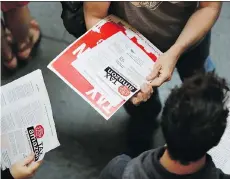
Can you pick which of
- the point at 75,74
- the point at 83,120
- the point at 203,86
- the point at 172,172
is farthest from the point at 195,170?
the point at 83,120

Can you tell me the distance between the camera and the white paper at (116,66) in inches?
45.6

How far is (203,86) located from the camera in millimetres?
757

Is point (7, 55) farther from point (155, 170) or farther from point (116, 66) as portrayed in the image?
point (155, 170)

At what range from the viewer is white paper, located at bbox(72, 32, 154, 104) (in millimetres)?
1159

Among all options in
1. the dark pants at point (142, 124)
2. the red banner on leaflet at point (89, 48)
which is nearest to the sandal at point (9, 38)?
the dark pants at point (142, 124)

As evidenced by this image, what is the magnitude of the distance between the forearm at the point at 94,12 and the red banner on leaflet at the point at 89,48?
2 cm

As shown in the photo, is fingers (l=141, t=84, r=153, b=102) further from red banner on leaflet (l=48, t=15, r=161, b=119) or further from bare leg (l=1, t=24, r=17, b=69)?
bare leg (l=1, t=24, r=17, b=69)

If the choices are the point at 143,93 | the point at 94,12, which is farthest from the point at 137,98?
the point at 94,12

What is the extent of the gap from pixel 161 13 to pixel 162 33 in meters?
0.07

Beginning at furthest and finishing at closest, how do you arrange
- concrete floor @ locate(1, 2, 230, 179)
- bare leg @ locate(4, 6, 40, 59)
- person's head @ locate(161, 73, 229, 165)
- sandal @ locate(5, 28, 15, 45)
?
1. sandal @ locate(5, 28, 15, 45)
2. bare leg @ locate(4, 6, 40, 59)
3. concrete floor @ locate(1, 2, 230, 179)
4. person's head @ locate(161, 73, 229, 165)

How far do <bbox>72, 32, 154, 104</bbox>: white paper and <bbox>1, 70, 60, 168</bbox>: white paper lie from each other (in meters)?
0.16

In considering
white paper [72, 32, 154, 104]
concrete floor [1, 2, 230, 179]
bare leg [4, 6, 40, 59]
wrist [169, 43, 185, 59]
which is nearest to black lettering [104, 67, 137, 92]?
white paper [72, 32, 154, 104]

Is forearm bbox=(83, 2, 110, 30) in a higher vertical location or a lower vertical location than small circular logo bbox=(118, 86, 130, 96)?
higher

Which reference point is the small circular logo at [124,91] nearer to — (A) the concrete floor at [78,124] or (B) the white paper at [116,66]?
(B) the white paper at [116,66]
